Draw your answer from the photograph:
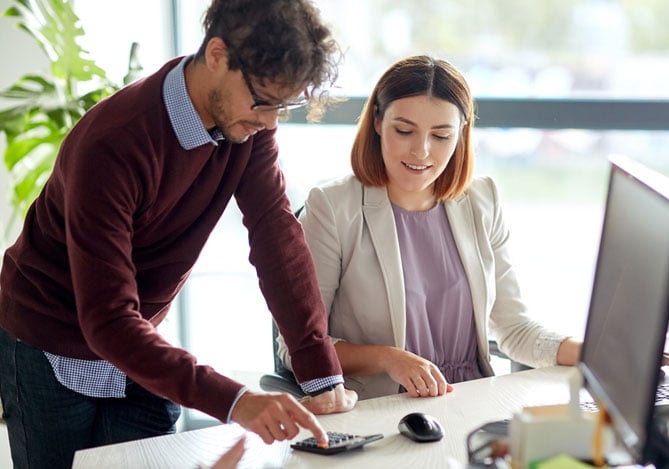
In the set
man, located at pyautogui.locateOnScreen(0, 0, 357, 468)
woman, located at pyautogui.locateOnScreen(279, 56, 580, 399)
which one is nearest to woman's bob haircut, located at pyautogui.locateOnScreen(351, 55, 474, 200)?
woman, located at pyautogui.locateOnScreen(279, 56, 580, 399)

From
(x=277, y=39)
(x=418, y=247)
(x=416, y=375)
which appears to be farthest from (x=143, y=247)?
(x=418, y=247)

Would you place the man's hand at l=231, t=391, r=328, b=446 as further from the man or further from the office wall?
the office wall

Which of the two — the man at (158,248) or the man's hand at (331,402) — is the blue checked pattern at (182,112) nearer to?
the man at (158,248)

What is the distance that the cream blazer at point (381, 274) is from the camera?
218cm

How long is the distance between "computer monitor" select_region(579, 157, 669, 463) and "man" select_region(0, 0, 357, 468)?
0.48 metres

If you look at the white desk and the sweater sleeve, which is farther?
the sweater sleeve

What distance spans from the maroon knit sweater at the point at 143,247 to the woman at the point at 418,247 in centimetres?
30

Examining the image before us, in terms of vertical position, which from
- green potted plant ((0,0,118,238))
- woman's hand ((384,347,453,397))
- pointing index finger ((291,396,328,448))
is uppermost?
green potted plant ((0,0,118,238))

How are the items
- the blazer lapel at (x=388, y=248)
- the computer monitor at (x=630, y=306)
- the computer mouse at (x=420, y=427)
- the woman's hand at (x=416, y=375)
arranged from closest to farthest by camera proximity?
the computer monitor at (x=630, y=306), the computer mouse at (x=420, y=427), the woman's hand at (x=416, y=375), the blazer lapel at (x=388, y=248)

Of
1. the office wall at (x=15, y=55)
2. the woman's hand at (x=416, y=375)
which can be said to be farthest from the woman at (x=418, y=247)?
the office wall at (x=15, y=55)

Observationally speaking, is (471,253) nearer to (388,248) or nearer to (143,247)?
(388,248)

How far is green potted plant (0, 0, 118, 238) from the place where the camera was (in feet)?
8.29

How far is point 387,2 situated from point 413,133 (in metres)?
1.26

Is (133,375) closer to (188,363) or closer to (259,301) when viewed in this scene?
(188,363)
